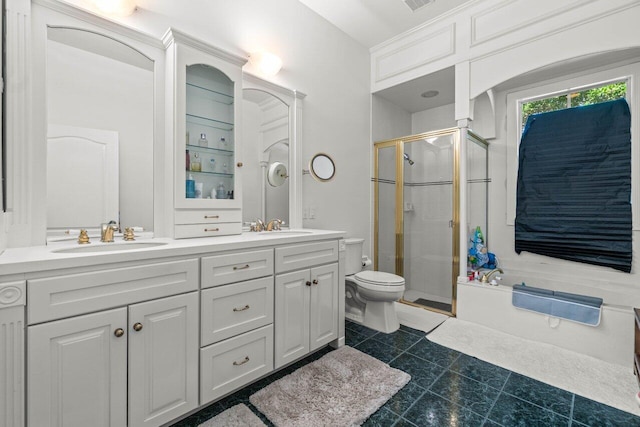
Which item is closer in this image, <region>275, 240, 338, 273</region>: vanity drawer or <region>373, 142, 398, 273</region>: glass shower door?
<region>275, 240, 338, 273</region>: vanity drawer

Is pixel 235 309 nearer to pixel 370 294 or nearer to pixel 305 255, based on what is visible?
pixel 305 255

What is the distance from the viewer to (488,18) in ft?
8.82

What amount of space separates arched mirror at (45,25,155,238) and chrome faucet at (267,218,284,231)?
35.4 inches

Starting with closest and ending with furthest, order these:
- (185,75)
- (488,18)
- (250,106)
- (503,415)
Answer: (503,415), (185,75), (250,106), (488,18)

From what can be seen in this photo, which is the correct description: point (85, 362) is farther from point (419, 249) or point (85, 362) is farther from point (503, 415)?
point (419, 249)

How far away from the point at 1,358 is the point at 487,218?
12.5ft

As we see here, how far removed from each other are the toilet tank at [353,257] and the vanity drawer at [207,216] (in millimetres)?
1190

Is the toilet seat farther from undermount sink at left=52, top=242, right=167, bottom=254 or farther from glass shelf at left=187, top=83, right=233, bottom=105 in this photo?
glass shelf at left=187, top=83, right=233, bottom=105

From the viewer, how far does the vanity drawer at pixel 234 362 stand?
153 cm

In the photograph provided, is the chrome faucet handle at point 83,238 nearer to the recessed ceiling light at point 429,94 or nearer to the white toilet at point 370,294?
the white toilet at point 370,294

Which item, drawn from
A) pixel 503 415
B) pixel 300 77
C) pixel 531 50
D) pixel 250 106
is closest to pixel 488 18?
pixel 531 50

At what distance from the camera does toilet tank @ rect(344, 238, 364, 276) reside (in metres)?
2.90

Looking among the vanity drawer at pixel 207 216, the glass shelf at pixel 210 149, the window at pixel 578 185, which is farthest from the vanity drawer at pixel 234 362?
the window at pixel 578 185

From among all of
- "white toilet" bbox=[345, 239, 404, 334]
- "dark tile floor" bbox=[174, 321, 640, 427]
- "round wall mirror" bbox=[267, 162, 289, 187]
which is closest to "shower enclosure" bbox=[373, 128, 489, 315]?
"white toilet" bbox=[345, 239, 404, 334]
